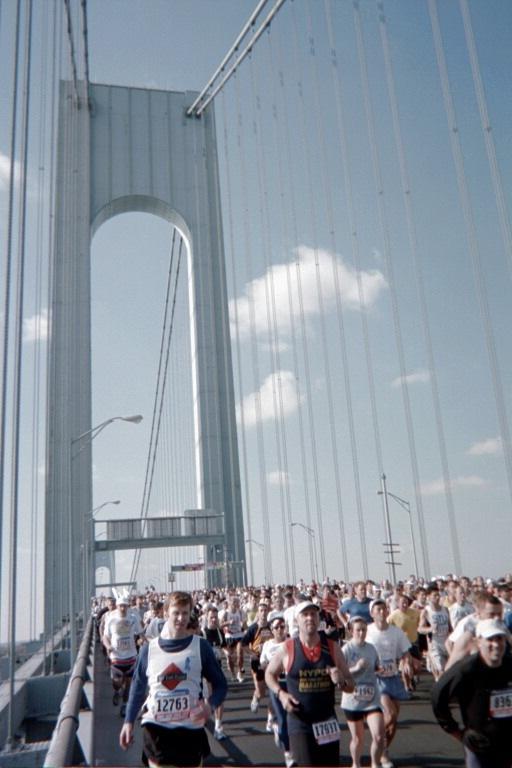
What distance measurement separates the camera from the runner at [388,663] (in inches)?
281

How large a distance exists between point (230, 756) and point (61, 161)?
34.8 metres

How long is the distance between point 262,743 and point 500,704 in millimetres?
4502

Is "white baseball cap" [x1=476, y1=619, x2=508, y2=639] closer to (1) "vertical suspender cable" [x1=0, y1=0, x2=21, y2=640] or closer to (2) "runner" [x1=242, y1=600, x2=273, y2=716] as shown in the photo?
(1) "vertical suspender cable" [x1=0, y1=0, x2=21, y2=640]

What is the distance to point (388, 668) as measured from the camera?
735cm

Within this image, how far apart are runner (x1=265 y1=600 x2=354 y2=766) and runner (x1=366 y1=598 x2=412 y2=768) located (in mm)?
1909

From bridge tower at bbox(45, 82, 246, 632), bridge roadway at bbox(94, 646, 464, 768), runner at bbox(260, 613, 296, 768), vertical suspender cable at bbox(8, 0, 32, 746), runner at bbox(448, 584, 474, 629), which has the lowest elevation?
bridge roadway at bbox(94, 646, 464, 768)

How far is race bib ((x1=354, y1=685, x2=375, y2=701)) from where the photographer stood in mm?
6488

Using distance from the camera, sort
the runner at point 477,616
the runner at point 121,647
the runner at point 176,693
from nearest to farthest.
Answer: the runner at point 176,693
the runner at point 477,616
the runner at point 121,647

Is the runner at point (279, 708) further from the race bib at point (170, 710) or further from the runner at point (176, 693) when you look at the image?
the race bib at point (170, 710)

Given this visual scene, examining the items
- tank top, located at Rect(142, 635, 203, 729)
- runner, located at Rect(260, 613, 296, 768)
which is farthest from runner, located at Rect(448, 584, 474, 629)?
tank top, located at Rect(142, 635, 203, 729)

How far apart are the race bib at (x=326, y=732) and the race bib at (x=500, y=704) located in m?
1.32

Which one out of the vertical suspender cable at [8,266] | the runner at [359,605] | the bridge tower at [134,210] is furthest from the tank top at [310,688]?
the bridge tower at [134,210]

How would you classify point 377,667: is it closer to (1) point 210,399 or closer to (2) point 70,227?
(1) point 210,399

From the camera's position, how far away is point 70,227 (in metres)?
40.7
